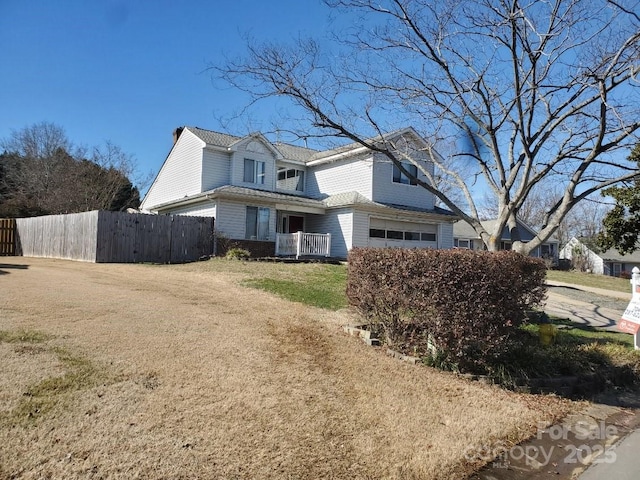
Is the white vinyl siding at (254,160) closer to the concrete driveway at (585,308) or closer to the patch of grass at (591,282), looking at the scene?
the concrete driveway at (585,308)

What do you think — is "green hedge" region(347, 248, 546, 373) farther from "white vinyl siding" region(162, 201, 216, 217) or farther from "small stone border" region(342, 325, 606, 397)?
"white vinyl siding" region(162, 201, 216, 217)

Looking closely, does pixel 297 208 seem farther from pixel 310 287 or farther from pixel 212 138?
pixel 310 287

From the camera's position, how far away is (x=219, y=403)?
434 centimetres

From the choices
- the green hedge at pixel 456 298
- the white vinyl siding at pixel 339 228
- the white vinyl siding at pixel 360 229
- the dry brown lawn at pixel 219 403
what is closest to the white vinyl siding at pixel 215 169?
the white vinyl siding at pixel 339 228

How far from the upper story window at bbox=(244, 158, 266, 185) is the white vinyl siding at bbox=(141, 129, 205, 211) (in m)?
2.38

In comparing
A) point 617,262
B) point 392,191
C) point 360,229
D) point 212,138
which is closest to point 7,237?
point 212,138

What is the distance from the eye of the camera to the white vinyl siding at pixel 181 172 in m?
23.4

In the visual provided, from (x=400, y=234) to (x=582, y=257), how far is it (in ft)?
110

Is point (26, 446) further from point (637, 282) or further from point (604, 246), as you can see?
point (604, 246)

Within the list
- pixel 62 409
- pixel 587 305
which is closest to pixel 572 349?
pixel 62 409

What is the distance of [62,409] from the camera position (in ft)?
12.6

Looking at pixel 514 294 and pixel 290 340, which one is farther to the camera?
pixel 290 340

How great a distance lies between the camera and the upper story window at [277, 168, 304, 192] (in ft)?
88.1

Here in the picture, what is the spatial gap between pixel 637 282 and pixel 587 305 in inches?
287
